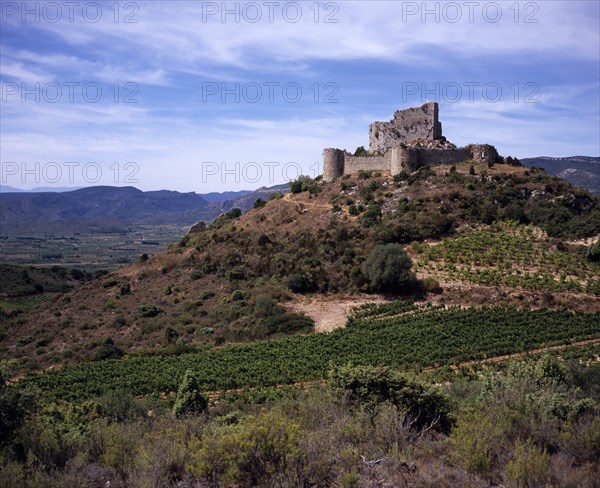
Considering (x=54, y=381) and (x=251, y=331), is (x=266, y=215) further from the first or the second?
(x=54, y=381)

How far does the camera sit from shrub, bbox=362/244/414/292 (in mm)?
34125

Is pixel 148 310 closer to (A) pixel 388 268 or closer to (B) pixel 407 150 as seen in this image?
(A) pixel 388 268

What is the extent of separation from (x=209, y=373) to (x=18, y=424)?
1454 centimetres

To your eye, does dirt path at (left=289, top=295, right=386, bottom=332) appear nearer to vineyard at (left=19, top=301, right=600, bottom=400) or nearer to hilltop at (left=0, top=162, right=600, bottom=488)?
hilltop at (left=0, top=162, right=600, bottom=488)

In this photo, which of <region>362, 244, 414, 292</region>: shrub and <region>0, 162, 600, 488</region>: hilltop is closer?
<region>0, 162, 600, 488</region>: hilltop

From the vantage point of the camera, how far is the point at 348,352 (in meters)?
25.2

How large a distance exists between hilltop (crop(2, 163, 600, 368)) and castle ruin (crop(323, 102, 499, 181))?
1557 mm

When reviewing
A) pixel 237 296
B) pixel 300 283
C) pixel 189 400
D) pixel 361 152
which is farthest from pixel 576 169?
pixel 189 400

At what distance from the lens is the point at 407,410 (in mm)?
10773

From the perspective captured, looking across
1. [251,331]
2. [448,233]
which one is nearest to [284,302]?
[251,331]

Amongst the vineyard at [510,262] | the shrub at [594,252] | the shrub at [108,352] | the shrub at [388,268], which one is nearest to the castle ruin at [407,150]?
the vineyard at [510,262]

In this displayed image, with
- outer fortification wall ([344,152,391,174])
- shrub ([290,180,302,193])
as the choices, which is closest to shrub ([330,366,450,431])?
outer fortification wall ([344,152,391,174])

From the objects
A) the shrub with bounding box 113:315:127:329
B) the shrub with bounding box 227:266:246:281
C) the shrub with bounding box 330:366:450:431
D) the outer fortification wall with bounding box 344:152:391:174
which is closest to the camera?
the shrub with bounding box 330:366:450:431

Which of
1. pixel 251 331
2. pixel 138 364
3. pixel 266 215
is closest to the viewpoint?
pixel 138 364
